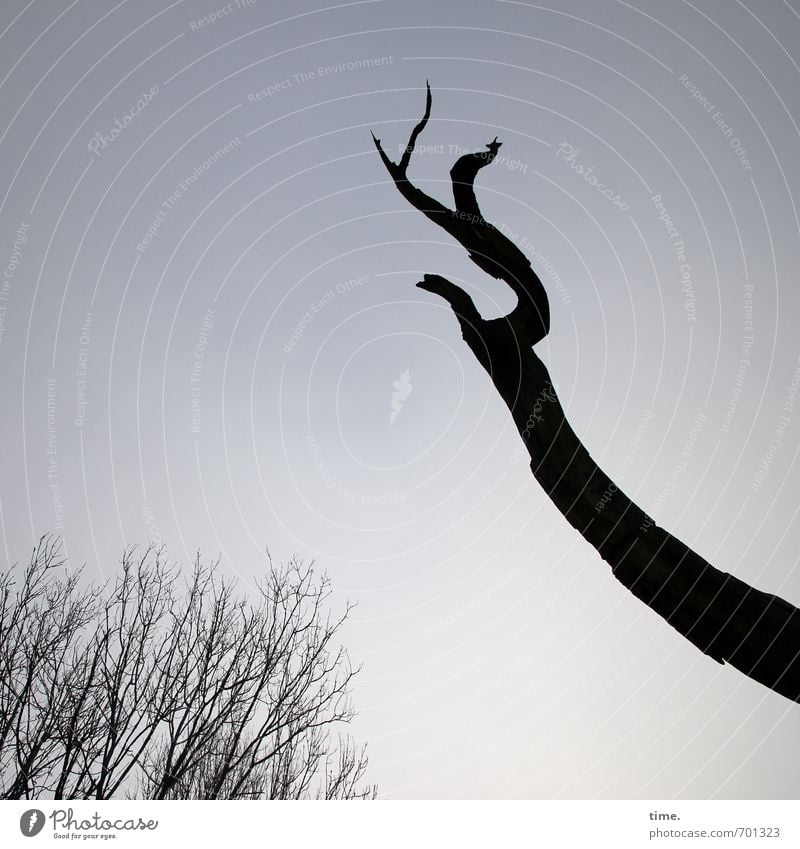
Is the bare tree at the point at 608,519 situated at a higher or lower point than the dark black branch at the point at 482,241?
lower

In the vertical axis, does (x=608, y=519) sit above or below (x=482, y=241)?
below

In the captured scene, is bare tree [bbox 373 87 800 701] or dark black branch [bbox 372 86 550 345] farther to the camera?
dark black branch [bbox 372 86 550 345]

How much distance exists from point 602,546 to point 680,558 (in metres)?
0.36

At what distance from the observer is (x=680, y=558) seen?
2633mm

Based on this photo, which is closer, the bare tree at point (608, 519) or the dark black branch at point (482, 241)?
the bare tree at point (608, 519)

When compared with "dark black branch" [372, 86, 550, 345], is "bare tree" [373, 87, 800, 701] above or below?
below

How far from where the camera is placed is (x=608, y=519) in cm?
271

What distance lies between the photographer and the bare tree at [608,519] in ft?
8.14

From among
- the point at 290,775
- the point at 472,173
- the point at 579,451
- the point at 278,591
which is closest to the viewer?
the point at 579,451

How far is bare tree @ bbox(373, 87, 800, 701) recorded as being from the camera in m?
2.48
